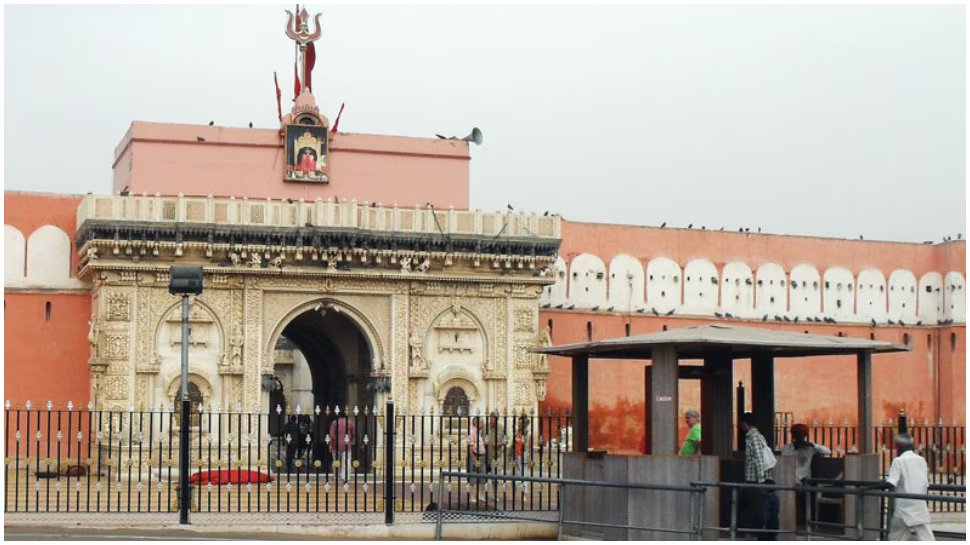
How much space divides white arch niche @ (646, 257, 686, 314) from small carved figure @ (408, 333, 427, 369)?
19.2 feet

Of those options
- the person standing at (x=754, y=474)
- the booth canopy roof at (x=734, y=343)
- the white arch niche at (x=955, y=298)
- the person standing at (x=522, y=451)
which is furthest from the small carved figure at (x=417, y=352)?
the person standing at (x=754, y=474)

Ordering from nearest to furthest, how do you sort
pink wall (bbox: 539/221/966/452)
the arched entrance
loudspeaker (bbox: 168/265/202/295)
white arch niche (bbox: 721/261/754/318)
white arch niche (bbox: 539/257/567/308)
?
loudspeaker (bbox: 168/265/202/295)
the arched entrance
white arch niche (bbox: 539/257/567/308)
pink wall (bbox: 539/221/966/452)
white arch niche (bbox: 721/261/754/318)

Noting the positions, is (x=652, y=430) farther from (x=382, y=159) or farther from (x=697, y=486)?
(x=382, y=159)

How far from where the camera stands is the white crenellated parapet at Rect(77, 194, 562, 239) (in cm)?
2711

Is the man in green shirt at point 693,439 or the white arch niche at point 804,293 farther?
the white arch niche at point 804,293

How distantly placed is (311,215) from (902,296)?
14.0m

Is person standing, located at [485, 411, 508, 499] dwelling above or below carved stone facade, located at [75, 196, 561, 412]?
Answer: below

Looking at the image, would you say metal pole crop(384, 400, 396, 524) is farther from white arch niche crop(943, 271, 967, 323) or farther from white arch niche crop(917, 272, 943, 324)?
white arch niche crop(943, 271, 967, 323)

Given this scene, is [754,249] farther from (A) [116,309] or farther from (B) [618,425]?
(A) [116,309]

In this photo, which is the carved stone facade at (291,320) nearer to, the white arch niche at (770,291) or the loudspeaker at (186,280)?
the white arch niche at (770,291)

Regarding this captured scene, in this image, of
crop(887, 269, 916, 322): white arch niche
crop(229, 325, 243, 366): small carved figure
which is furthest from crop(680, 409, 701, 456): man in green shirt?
crop(887, 269, 916, 322): white arch niche

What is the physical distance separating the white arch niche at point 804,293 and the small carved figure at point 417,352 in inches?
357

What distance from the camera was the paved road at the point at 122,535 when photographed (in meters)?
15.9

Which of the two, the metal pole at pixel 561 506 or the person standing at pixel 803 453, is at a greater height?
the person standing at pixel 803 453
